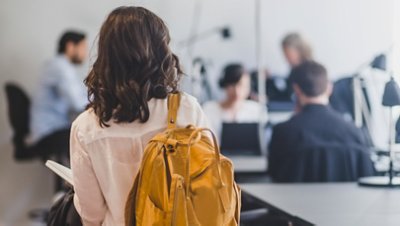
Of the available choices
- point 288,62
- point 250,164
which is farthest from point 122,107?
point 288,62

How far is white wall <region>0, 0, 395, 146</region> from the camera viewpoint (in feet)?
15.5

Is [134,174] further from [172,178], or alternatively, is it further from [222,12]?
[222,12]

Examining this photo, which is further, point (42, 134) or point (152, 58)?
point (42, 134)

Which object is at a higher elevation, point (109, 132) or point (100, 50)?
point (100, 50)

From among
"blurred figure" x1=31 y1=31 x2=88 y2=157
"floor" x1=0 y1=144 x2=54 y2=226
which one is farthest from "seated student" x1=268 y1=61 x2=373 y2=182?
"floor" x1=0 y1=144 x2=54 y2=226

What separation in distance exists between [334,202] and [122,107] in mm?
840

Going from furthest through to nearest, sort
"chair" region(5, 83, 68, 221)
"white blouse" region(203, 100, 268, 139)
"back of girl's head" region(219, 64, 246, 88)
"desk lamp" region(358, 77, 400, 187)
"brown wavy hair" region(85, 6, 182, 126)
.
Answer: "chair" region(5, 83, 68, 221)
"back of girl's head" region(219, 64, 246, 88)
"white blouse" region(203, 100, 268, 139)
"desk lamp" region(358, 77, 400, 187)
"brown wavy hair" region(85, 6, 182, 126)

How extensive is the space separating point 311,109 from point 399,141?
64 cm

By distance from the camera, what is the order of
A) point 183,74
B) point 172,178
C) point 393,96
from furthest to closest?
point 393,96 → point 183,74 → point 172,178

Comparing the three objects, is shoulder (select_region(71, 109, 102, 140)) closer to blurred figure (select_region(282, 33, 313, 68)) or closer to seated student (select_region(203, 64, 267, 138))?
seated student (select_region(203, 64, 267, 138))

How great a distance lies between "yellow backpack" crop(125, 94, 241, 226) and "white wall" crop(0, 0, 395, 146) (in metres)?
3.13

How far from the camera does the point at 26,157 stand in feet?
15.5

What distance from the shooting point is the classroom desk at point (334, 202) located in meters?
1.80

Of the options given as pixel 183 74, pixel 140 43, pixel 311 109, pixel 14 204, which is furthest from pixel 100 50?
pixel 14 204
